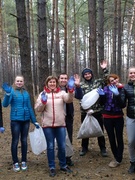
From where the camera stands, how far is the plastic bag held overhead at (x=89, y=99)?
4.91 m

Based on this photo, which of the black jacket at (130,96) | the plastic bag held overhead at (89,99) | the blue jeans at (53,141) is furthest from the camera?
the plastic bag held overhead at (89,99)

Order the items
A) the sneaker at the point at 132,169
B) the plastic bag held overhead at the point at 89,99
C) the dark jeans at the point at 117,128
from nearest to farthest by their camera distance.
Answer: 1. the sneaker at the point at 132,169
2. the dark jeans at the point at 117,128
3. the plastic bag held overhead at the point at 89,99

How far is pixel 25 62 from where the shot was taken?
8.65 metres

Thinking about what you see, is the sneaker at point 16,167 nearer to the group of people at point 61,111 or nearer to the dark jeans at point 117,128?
the group of people at point 61,111

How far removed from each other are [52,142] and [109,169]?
1274 mm

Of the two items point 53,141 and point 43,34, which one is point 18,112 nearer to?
point 53,141

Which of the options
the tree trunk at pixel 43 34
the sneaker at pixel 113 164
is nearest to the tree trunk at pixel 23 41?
the tree trunk at pixel 43 34

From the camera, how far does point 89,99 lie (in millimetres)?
5016

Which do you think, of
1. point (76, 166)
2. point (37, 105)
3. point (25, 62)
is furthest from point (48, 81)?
point (25, 62)

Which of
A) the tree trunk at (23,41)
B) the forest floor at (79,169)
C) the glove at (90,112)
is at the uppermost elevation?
the tree trunk at (23,41)

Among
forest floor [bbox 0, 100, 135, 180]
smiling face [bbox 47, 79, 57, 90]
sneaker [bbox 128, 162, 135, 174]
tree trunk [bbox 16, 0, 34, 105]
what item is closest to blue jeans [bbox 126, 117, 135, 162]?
sneaker [bbox 128, 162, 135, 174]

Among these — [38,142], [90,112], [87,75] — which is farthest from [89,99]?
[38,142]

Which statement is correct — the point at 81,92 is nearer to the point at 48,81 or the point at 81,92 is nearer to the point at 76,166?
the point at 48,81

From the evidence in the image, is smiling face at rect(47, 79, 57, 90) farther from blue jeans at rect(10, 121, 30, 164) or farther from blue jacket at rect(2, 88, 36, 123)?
blue jeans at rect(10, 121, 30, 164)
